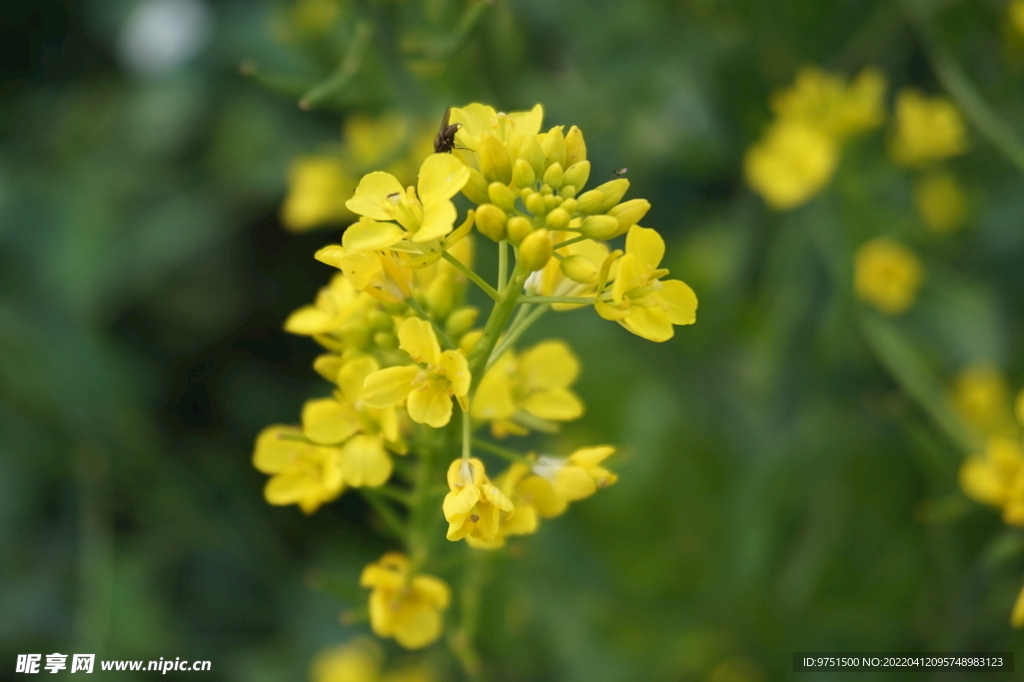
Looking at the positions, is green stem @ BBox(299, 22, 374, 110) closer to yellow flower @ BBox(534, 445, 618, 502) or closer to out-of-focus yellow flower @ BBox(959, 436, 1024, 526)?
yellow flower @ BBox(534, 445, 618, 502)

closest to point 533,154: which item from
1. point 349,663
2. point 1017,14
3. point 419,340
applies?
point 419,340

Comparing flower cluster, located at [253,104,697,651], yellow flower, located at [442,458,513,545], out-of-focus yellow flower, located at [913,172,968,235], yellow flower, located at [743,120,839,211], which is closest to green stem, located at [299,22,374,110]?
flower cluster, located at [253,104,697,651]

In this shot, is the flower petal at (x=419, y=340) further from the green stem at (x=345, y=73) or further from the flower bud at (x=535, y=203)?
the green stem at (x=345, y=73)

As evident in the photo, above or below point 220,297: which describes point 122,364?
below

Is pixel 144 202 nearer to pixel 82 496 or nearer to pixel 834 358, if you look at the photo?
pixel 82 496

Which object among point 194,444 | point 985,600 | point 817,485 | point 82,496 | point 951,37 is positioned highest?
point 951,37

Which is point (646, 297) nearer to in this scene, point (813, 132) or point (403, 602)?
point (403, 602)

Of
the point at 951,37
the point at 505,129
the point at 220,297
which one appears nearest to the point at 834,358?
the point at 951,37
